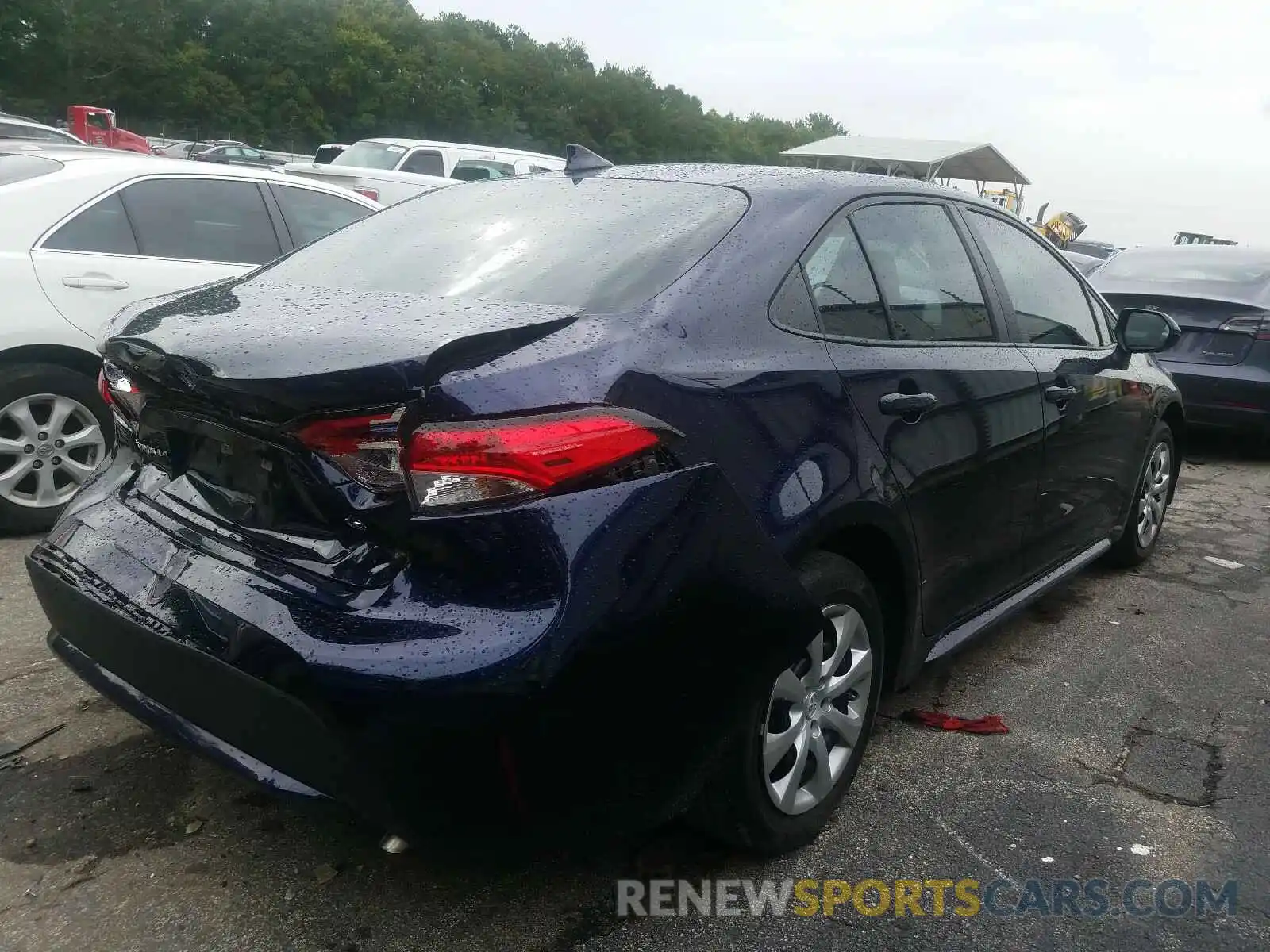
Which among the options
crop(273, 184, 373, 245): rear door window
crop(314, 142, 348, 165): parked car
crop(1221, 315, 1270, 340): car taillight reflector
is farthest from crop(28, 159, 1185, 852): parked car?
crop(314, 142, 348, 165): parked car

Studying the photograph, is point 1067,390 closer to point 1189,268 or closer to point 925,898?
point 925,898

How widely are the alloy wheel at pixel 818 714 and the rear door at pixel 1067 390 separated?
113 centimetres

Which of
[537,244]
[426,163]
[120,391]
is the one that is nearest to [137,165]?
[120,391]

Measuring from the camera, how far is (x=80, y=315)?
4570 millimetres

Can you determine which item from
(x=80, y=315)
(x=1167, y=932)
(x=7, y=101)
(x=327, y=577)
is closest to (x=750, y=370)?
(x=327, y=577)

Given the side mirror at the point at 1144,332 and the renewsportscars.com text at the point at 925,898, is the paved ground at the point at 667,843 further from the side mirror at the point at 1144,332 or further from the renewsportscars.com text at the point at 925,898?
the side mirror at the point at 1144,332

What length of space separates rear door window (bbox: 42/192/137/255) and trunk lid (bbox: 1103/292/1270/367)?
20.2 ft

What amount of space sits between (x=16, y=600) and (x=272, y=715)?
2438 millimetres

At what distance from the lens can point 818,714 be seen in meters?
2.67

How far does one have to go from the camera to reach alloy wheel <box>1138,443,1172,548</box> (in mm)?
4953

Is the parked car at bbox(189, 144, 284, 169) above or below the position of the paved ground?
above

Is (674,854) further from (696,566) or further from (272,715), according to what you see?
(272,715)

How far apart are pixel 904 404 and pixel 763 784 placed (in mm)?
984

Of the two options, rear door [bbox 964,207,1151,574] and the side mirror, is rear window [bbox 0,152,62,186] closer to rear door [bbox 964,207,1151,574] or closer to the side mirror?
rear door [bbox 964,207,1151,574]
